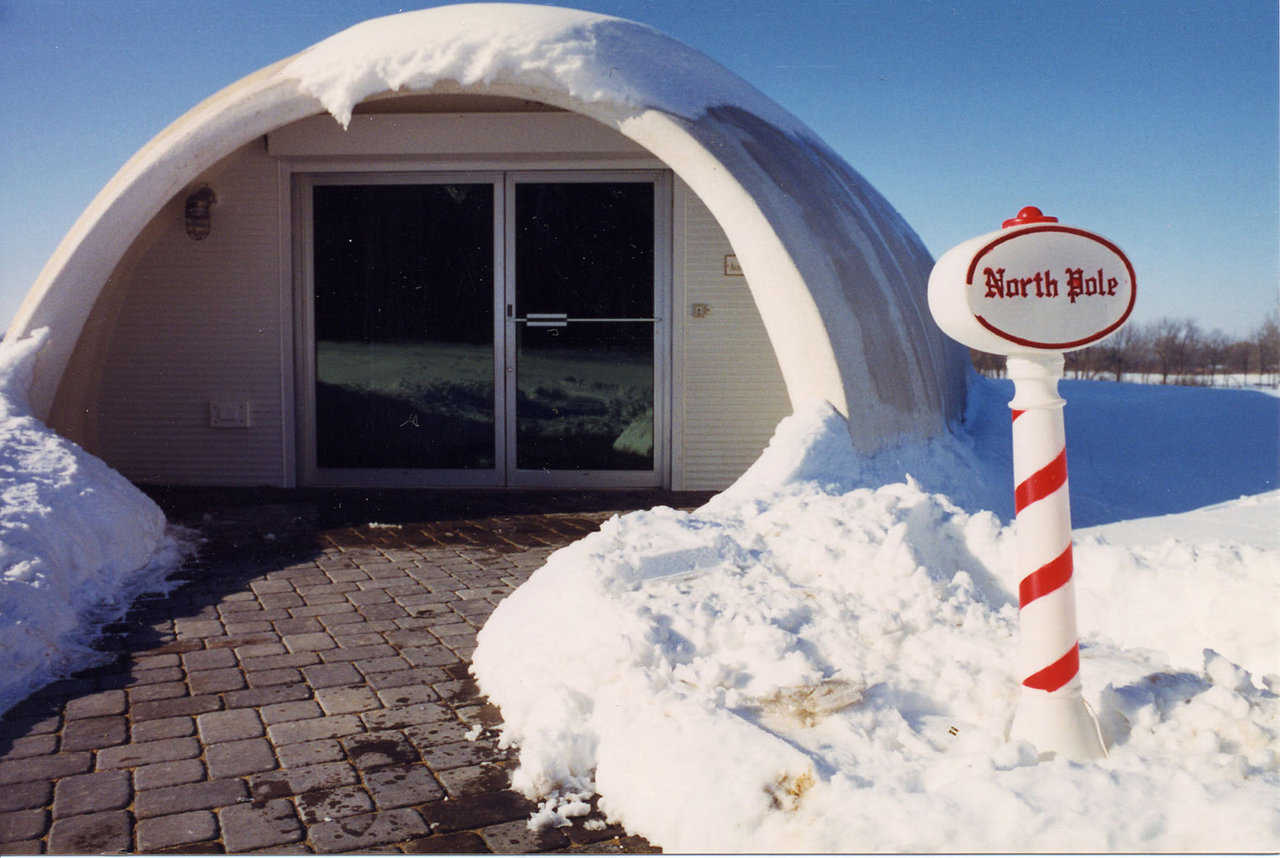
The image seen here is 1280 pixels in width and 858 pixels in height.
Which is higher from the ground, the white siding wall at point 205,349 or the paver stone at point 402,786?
the white siding wall at point 205,349

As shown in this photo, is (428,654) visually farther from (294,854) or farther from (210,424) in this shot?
(210,424)

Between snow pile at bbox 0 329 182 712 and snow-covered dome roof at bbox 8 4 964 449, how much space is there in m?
0.94

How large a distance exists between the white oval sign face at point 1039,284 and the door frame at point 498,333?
5.76 metres

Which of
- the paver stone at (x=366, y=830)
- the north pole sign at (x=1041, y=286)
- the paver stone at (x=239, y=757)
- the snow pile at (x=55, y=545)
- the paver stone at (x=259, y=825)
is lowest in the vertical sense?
the paver stone at (x=239, y=757)

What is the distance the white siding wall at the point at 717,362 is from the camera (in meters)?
8.30

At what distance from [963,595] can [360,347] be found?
6.09 meters

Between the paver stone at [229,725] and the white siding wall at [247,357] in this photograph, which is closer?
the paver stone at [229,725]

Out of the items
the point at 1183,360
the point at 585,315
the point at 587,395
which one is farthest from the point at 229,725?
the point at 1183,360

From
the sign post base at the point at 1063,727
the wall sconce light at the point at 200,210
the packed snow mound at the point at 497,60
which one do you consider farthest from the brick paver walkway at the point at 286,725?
the wall sconce light at the point at 200,210

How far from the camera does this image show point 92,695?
12.5ft

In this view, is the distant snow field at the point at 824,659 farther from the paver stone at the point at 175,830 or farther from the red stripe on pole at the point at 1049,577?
the paver stone at the point at 175,830

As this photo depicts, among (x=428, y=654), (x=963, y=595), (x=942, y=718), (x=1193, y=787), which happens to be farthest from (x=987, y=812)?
(x=428, y=654)

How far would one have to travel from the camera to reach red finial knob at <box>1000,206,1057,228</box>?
2701 millimetres

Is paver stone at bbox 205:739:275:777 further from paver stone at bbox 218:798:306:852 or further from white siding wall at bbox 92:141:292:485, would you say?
white siding wall at bbox 92:141:292:485
